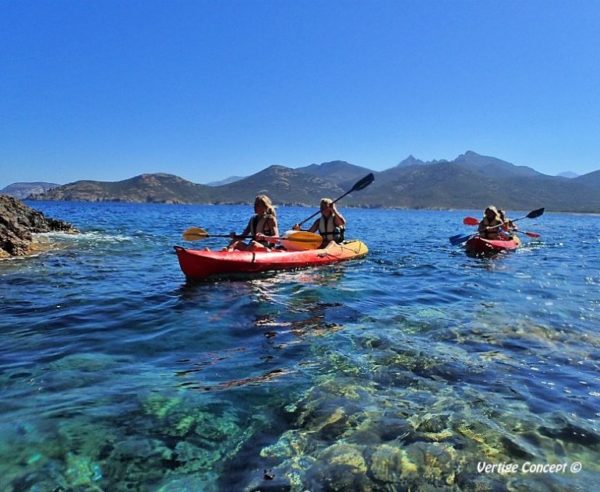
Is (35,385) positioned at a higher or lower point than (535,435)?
higher

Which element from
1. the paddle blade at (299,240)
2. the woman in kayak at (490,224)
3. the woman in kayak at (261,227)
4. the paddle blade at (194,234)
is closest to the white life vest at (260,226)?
the woman in kayak at (261,227)

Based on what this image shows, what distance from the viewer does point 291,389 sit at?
15.2 feet

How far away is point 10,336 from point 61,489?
3941 millimetres

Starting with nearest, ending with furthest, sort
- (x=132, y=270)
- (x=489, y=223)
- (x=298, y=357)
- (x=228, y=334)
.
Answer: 1. (x=298, y=357)
2. (x=228, y=334)
3. (x=132, y=270)
4. (x=489, y=223)

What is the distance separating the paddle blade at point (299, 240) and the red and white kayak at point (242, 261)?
0.26 metres

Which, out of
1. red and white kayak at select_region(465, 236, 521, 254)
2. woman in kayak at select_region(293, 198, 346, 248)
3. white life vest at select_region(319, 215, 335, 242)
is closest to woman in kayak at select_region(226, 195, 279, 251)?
woman in kayak at select_region(293, 198, 346, 248)

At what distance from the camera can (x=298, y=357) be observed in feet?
18.4

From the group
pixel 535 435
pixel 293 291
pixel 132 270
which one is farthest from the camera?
pixel 132 270

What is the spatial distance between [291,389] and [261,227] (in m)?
8.12

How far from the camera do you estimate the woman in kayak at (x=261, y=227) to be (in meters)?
11.9

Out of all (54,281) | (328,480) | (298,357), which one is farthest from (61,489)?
(54,281)

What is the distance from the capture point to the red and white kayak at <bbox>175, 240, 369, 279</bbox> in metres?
9.97

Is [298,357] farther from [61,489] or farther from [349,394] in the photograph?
[61,489]

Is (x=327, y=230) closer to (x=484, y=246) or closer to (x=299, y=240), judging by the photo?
(x=299, y=240)
